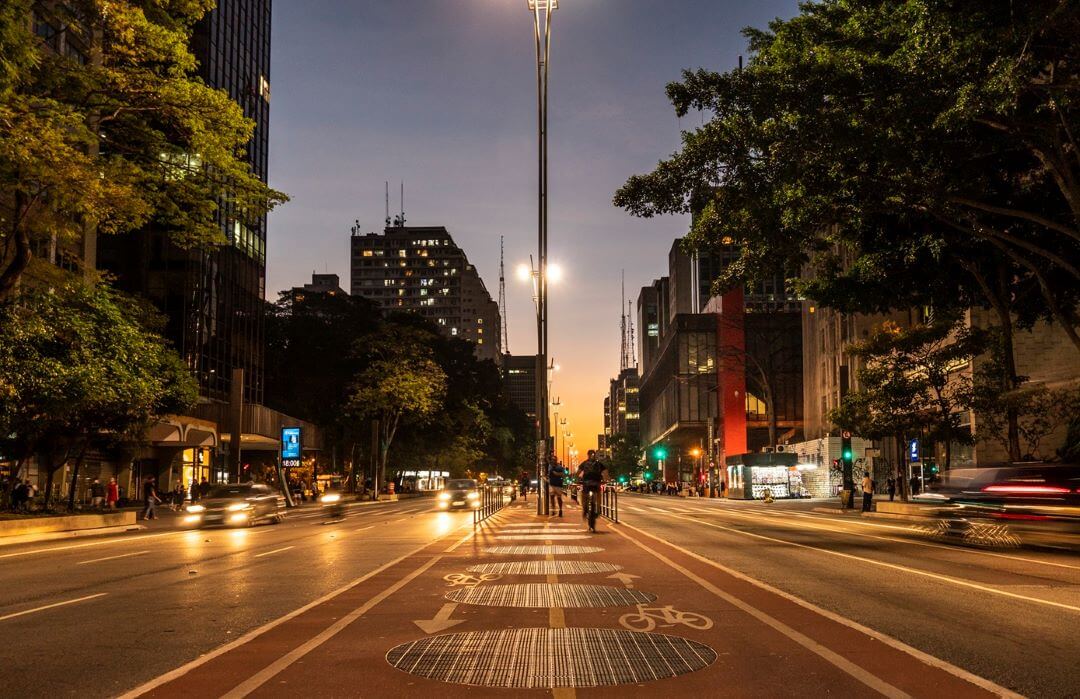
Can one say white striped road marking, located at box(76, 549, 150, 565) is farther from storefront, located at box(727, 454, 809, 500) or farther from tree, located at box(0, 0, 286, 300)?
storefront, located at box(727, 454, 809, 500)

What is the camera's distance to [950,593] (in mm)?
10344

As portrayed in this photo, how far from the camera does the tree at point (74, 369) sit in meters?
23.6

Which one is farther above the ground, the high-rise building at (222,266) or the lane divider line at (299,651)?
the high-rise building at (222,266)

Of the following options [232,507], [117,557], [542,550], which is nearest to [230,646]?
[542,550]

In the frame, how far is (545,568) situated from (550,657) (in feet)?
21.1

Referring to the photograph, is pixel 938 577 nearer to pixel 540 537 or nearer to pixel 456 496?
pixel 540 537

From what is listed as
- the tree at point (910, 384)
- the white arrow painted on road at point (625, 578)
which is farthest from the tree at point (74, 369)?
the tree at point (910, 384)

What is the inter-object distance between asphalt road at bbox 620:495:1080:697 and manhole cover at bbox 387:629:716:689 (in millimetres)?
978

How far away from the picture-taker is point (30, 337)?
947 inches

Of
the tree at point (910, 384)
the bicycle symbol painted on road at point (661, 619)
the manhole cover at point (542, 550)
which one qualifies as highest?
the tree at point (910, 384)

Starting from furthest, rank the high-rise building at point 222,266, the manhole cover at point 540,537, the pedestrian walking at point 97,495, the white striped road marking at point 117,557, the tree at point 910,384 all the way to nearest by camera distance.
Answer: the high-rise building at point 222,266
the pedestrian walking at point 97,495
the tree at point 910,384
the manhole cover at point 540,537
the white striped road marking at point 117,557

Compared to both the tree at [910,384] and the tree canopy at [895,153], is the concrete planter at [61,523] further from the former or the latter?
the tree at [910,384]

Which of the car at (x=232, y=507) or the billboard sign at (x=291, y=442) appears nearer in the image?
the car at (x=232, y=507)

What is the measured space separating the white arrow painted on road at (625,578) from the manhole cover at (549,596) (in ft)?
1.28
